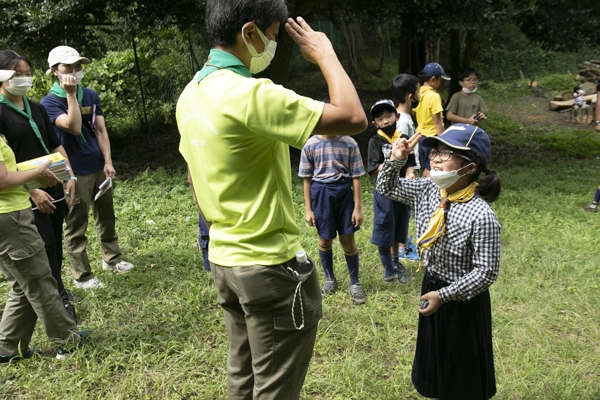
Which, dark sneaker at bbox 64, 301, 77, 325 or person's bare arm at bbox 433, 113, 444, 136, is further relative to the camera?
person's bare arm at bbox 433, 113, 444, 136

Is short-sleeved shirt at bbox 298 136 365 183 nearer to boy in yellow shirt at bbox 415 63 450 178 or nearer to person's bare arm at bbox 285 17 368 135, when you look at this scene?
boy in yellow shirt at bbox 415 63 450 178

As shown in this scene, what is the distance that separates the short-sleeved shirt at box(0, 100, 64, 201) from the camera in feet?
11.4

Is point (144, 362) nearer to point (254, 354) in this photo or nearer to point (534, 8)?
point (254, 354)

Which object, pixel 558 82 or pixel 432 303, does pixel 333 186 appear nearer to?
pixel 432 303

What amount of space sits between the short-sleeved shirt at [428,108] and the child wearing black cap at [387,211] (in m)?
1.23

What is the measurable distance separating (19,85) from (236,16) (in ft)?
7.54

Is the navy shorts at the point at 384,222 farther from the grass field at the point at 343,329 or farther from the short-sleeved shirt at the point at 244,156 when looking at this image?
the short-sleeved shirt at the point at 244,156

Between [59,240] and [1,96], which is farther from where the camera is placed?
[59,240]

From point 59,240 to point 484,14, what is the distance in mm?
6724

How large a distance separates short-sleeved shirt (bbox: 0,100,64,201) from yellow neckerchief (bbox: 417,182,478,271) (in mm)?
2745

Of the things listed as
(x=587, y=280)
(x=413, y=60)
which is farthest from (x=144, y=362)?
(x=413, y=60)

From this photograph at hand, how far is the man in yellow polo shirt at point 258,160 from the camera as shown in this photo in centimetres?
171

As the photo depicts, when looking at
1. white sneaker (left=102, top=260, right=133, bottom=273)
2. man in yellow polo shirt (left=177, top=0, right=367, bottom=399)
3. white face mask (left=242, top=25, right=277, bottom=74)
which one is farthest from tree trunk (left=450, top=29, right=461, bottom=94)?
man in yellow polo shirt (left=177, top=0, right=367, bottom=399)

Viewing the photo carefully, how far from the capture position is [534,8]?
29.6 ft
